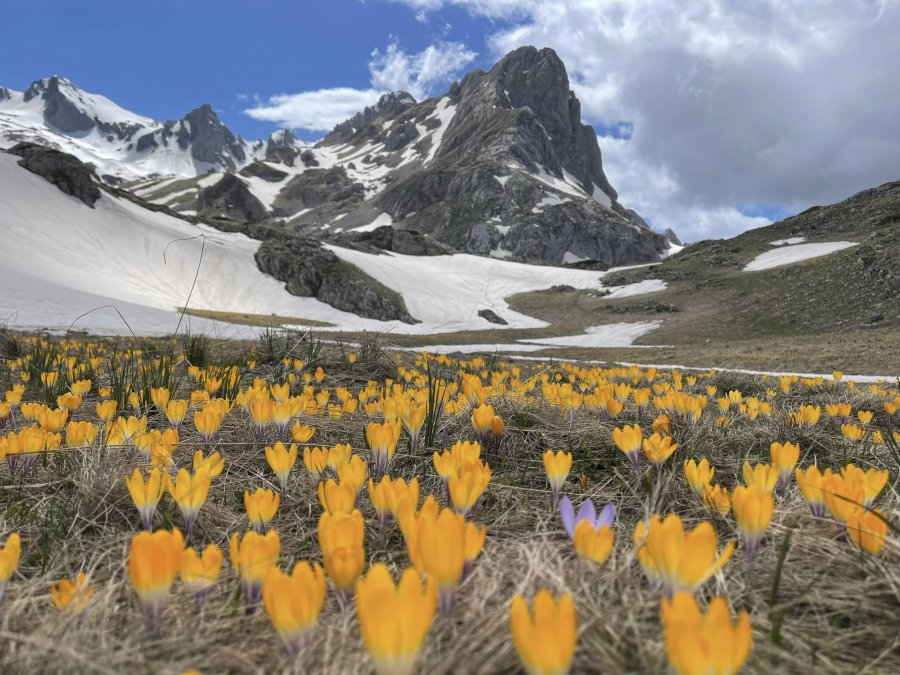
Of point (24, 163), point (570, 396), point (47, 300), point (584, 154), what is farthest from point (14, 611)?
point (584, 154)

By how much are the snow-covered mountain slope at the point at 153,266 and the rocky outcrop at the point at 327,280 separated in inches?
46.8

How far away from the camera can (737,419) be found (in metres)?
3.65

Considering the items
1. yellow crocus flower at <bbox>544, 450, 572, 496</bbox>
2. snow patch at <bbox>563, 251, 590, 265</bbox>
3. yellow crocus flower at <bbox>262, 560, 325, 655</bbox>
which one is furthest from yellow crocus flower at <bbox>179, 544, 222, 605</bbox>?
snow patch at <bbox>563, 251, 590, 265</bbox>

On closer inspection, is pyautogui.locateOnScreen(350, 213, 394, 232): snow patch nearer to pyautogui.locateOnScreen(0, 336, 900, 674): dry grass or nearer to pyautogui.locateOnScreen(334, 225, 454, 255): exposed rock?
pyautogui.locateOnScreen(334, 225, 454, 255): exposed rock

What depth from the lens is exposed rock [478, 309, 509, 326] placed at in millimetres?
46938

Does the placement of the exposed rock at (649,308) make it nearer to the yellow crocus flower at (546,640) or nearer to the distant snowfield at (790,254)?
the distant snowfield at (790,254)

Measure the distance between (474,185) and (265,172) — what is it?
324 feet

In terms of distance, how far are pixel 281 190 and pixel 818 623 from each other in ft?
620

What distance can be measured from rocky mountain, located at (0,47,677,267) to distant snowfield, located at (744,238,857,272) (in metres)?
35.7

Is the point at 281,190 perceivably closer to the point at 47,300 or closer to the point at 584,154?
the point at 584,154

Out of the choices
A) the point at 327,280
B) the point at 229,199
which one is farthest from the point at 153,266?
the point at 229,199

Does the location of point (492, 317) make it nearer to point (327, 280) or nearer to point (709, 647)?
point (327, 280)

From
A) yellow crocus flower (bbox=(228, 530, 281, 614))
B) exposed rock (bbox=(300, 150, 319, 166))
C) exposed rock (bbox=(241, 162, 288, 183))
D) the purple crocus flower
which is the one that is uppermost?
exposed rock (bbox=(300, 150, 319, 166))

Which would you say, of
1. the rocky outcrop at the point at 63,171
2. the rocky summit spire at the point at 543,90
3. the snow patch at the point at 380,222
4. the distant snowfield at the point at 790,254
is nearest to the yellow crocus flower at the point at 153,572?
the distant snowfield at the point at 790,254
